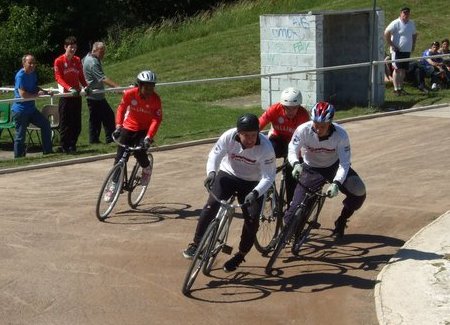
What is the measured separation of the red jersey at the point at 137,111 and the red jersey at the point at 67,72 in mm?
4210

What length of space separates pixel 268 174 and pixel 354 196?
4.92 ft

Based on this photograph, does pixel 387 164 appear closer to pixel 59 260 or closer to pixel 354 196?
pixel 354 196

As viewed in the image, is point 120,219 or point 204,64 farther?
point 204,64

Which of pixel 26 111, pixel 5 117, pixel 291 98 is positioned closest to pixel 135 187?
pixel 291 98

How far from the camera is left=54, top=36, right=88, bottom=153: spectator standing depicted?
1526 centimetres

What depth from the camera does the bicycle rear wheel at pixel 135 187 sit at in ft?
37.7

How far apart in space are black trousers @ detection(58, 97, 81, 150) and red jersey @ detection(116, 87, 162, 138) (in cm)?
416

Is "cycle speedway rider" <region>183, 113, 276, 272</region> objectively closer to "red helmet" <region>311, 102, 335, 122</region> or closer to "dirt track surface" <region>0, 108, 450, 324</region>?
"dirt track surface" <region>0, 108, 450, 324</region>

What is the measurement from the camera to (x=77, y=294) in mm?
8289

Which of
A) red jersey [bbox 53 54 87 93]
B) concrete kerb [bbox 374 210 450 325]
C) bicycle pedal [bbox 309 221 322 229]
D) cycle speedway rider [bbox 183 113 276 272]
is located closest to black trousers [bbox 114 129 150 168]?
bicycle pedal [bbox 309 221 322 229]

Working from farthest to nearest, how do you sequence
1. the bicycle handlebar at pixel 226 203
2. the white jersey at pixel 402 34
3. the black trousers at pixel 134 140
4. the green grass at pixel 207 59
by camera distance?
the white jersey at pixel 402 34 → the green grass at pixel 207 59 → the black trousers at pixel 134 140 → the bicycle handlebar at pixel 226 203

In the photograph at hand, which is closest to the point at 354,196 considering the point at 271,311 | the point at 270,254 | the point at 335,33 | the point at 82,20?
the point at 270,254

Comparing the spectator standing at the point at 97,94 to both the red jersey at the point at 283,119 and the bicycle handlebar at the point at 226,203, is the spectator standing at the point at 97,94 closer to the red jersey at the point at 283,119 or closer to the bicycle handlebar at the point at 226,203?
the red jersey at the point at 283,119

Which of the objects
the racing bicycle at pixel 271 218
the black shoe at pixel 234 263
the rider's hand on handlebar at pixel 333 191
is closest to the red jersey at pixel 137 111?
the racing bicycle at pixel 271 218
